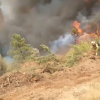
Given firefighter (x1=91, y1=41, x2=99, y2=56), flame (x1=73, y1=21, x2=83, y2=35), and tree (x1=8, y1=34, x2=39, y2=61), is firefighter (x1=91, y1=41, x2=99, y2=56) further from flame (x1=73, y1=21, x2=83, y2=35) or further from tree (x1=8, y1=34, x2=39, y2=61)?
flame (x1=73, y1=21, x2=83, y2=35)

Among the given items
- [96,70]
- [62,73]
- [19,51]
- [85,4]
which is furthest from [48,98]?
[85,4]

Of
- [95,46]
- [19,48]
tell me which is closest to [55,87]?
[95,46]

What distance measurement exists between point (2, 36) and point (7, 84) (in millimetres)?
52482

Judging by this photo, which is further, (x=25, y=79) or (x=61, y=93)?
(x=25, y=79)

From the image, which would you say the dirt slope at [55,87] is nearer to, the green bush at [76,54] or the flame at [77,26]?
the green bush at [76,54]

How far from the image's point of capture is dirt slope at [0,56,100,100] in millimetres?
5457

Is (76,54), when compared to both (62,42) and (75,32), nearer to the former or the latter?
(75,32)

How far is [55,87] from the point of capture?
639cm

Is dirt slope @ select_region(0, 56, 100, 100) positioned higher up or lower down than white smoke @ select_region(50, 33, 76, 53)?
lower down

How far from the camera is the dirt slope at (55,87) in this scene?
5.46m

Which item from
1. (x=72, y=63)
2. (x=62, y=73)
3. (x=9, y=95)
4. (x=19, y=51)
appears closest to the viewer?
(x=9, y=95)

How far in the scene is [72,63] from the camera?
11.0m

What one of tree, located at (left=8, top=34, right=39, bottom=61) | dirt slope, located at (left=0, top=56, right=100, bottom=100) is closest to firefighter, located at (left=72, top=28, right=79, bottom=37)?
tree, located at (left=8, top=34, right=39, bottom=61)

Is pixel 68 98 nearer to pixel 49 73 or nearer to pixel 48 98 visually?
pixel 48 98
